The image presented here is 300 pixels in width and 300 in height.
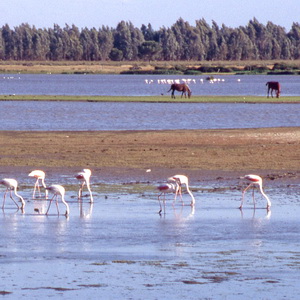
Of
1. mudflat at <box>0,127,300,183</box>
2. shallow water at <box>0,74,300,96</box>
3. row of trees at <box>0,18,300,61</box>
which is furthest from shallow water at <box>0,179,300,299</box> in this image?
row of trees at <box>0,18,300,61</box>

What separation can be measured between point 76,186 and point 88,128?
14.8 meters

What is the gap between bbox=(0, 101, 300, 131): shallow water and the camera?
3353 centimetres

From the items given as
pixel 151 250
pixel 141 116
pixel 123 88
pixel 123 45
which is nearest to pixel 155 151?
pixel 151 250

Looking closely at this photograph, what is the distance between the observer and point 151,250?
458 inches

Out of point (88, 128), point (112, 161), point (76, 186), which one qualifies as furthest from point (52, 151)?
point (88, 128)

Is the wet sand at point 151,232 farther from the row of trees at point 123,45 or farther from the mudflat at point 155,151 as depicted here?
the row of trees at point 123,45

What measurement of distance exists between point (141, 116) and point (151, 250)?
89.1 feet

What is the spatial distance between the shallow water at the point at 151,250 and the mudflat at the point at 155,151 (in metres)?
4.07

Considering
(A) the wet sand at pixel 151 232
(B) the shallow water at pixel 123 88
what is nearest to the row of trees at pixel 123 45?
(B) the shallow water at pixel 123 88

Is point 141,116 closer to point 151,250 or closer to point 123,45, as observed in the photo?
point 151,250

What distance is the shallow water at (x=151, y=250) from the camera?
9562 millimetres

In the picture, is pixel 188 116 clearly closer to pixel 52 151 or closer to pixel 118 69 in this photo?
pixel 52 151

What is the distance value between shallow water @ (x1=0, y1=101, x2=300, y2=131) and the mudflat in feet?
11.3

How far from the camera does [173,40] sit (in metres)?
188
